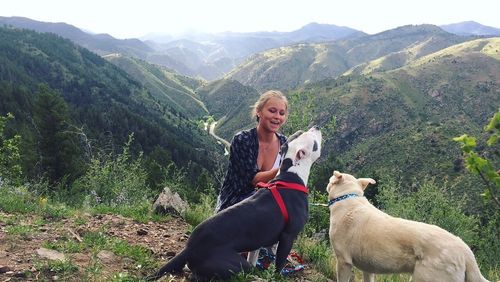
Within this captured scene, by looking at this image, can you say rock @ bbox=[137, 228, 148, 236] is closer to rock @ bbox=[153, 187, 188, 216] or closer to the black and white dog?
rock @ bbox=[153, 187, 188, 216]

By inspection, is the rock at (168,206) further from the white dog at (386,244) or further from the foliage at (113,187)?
the white dog at (386,244)

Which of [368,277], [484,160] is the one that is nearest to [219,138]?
[368,277]

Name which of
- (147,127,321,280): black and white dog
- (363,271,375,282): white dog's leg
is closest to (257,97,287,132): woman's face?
(147,127,321,280): black and white dog

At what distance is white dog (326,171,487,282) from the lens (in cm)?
348

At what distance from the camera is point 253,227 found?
4270mm

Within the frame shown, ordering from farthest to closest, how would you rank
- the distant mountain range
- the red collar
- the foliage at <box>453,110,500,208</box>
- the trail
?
the trail, the distant mountain range, the red collar, the foliage at <box>453,110,500,208</box>

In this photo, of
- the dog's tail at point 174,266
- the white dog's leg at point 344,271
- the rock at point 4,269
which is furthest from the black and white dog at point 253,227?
the rock at point 4,269

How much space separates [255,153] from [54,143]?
125 ft

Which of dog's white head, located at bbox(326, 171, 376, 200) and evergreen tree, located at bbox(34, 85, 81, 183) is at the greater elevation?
dog's white head, located at bbox(326, 171, 376, 200)

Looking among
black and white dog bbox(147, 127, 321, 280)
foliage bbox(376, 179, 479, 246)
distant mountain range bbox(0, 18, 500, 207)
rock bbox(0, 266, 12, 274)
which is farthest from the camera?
distant mountain range bbox(0, 18, 500, 207)

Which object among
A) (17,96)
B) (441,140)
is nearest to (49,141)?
(17,96)

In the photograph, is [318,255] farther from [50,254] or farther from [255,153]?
[50,254]

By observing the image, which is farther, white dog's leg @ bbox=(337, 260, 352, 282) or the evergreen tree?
the evergreen tree

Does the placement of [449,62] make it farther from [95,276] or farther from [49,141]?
[95,276]
